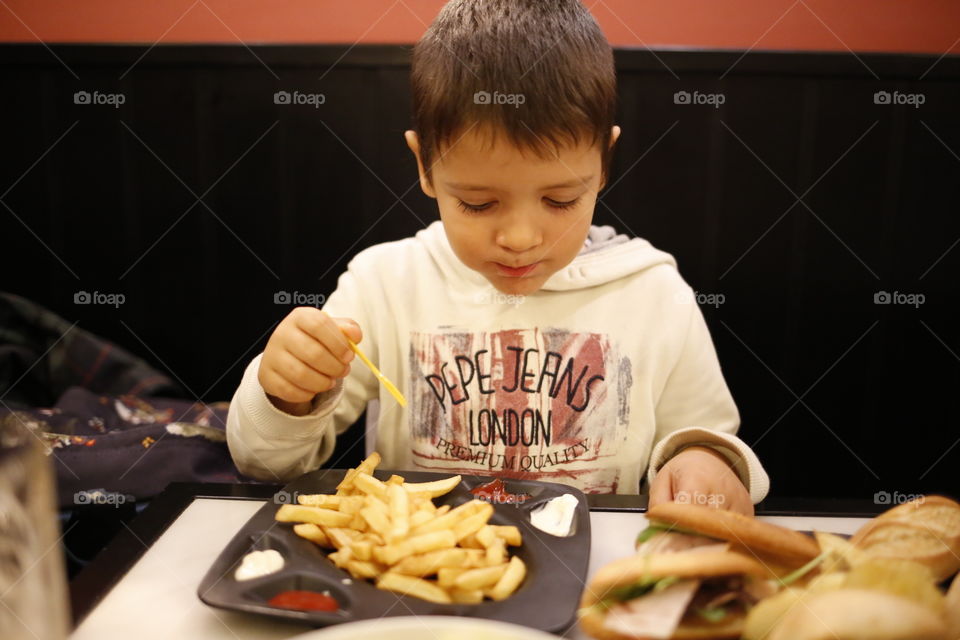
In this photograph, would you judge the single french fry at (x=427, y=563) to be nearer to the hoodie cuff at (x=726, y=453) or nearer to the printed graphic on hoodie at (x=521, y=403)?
the hoodie cuff at (x=726, y=453)

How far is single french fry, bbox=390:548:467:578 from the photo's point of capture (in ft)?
2.48

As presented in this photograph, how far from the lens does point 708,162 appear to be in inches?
78.6

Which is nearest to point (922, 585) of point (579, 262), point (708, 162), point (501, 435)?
point (501, 435)

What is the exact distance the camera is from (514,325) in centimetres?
148

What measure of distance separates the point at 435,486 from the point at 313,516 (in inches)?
6.9

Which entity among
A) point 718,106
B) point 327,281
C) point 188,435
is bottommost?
point 188,435

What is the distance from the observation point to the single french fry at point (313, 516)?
868mm

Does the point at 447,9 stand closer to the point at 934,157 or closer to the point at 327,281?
the point at 327,281

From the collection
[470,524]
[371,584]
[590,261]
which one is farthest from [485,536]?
[590,261]

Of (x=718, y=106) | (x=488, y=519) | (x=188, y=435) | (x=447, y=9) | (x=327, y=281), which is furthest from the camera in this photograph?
(x=327, y=281)

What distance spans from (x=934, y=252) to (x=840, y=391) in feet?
1.47
